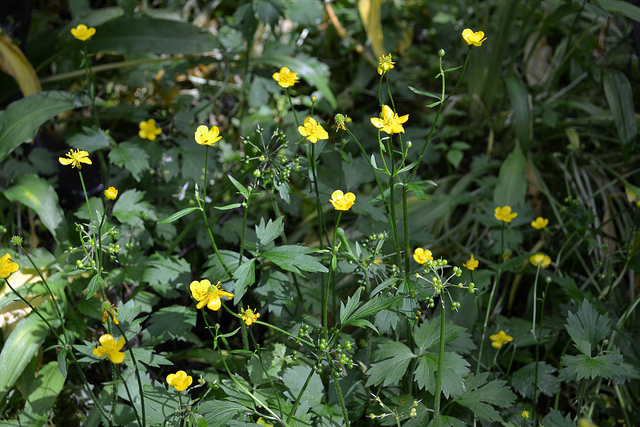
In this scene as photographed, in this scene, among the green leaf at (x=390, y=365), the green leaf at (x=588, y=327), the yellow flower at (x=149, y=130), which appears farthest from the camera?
the yellow flower at (x=149, y=130)

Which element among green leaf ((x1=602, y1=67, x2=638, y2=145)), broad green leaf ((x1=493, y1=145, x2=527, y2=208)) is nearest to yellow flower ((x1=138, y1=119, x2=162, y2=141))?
broad green leaf ((x1=493, y1=145, x2=527, y2=208))

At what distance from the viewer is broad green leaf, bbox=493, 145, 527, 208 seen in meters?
1.92

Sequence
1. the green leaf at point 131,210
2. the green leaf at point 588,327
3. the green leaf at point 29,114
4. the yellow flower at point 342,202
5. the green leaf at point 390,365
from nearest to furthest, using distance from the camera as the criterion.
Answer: the yellow flower at point 342,202 → the green leaf at point 390,365 → the green leaf at point 588,327 → the green leaf at point 131,210 → the green leaf at point 29,114

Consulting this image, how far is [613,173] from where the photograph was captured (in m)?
2.03

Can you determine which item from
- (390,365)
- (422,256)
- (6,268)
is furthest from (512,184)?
(6,268)

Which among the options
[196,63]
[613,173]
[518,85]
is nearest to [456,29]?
[518,85]

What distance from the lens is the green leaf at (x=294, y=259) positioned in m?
1.08

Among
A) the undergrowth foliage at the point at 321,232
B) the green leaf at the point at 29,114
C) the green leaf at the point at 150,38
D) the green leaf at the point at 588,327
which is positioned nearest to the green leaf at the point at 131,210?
the undergrowth foliage at the point at 321,232

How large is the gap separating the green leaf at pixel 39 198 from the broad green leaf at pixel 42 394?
1.50 ft

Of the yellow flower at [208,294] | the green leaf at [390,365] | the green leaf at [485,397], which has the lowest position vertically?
the green leaf at [485,397]

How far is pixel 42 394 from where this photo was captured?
142 cm

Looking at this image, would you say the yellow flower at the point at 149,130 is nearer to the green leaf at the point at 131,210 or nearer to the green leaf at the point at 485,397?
the green leaf at the point at 131,210

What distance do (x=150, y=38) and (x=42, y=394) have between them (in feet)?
4.73

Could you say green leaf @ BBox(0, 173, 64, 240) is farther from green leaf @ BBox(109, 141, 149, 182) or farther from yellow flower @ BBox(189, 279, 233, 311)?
yellow flower @ BBox(189, 279, 233, 311)
